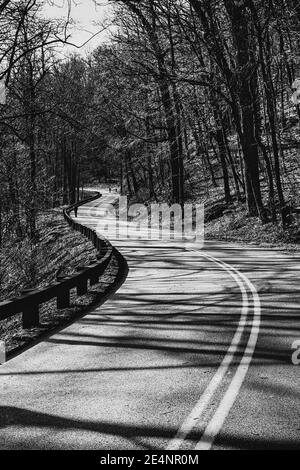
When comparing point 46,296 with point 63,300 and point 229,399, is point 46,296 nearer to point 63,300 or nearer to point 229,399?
point 63,300

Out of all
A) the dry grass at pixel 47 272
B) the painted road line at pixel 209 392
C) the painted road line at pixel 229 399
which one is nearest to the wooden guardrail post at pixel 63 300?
the dry grass at pixel 47 272

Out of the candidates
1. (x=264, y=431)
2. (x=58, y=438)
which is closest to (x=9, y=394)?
(x=58, y=438)

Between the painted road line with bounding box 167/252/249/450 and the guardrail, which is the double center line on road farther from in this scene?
the guardrail

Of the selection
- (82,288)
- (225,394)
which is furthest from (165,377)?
(82,288)

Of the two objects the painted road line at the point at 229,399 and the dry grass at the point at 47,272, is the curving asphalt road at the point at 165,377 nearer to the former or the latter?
the painted road line at the point at 229,399

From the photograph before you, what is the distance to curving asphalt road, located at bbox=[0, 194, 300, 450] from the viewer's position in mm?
4816

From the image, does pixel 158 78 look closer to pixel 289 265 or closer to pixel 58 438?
pixel 289 265

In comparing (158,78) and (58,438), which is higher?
(158,78)

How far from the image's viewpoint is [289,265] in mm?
15891

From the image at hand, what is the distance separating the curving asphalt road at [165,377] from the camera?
4816mm

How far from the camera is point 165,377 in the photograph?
6445mm

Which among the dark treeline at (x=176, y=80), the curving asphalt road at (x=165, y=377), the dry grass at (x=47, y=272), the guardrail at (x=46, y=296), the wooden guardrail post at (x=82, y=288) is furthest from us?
the dark treeline at (x=176, y=80)
